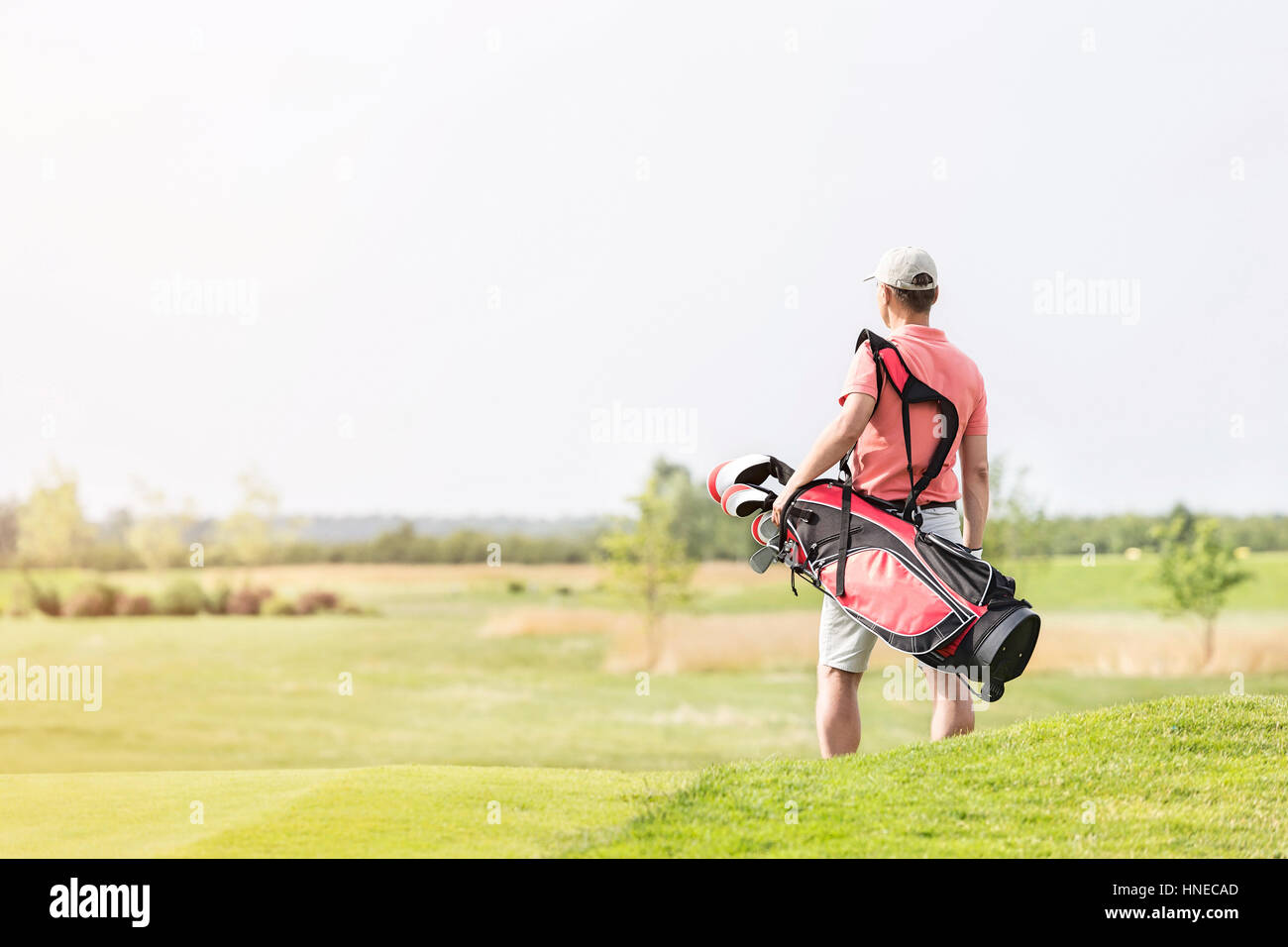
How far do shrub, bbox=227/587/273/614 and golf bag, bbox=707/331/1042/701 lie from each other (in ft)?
104

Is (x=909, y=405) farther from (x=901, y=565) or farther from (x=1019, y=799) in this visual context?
(x=1019, y=799)

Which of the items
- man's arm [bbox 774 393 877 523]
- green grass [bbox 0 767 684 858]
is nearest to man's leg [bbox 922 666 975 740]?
man's arm [bbox 774 393 877 523]

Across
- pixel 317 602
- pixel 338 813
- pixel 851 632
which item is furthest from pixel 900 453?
pixel 317 602

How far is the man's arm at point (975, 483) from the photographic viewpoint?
576 centimetres

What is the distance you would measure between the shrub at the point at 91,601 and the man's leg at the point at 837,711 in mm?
32803

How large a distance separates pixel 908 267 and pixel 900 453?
0.93 meters

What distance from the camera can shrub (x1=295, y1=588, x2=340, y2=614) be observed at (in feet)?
114

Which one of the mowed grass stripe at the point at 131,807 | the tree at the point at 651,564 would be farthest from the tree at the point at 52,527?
the mowed grass stripe at the point at 131,807

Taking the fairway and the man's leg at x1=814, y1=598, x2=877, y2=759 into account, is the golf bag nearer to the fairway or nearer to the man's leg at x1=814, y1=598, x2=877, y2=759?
the man's leg at x1=814, y1=598, x2=877, y2=759

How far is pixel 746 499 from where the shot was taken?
5.78 metres

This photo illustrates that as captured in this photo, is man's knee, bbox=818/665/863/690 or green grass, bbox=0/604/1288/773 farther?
green grass, bbox=0/604/1288/773
